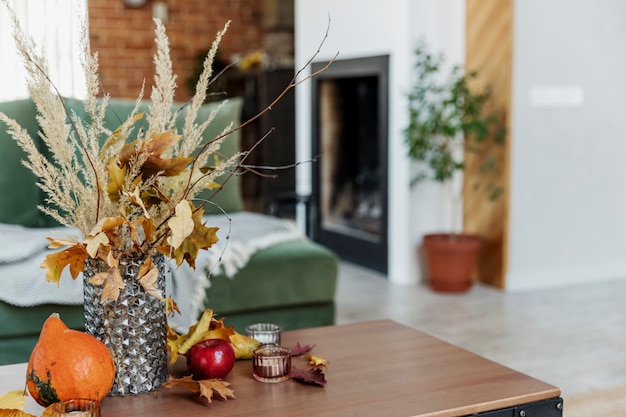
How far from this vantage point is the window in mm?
4004

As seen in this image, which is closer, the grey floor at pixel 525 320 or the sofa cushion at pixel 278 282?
the sofa cushion at pixel 278 282

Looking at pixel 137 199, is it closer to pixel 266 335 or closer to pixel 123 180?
pixel 123 180

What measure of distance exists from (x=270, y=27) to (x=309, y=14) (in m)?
2.06

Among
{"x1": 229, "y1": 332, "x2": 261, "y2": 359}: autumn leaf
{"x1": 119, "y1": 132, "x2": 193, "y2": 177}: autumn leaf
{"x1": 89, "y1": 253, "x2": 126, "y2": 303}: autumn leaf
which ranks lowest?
{"x1": 229, "y1": 332, "x2": 261, "y2": 359}: autumn leaf

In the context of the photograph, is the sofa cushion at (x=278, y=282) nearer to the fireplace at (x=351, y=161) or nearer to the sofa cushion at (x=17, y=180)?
the sofa cushion at (x=17, y=180)

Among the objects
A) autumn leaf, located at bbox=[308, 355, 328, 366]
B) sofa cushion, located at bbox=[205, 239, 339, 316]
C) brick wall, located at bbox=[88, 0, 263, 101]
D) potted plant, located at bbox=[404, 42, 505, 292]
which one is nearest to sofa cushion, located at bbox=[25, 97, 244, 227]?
sofa cushion, located at bbox=[205, 239, 339, 316]

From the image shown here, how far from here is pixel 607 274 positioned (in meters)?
4.50

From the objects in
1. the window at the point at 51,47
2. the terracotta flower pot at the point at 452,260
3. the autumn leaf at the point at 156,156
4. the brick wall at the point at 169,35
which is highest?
the brick wall at the point at 169,35

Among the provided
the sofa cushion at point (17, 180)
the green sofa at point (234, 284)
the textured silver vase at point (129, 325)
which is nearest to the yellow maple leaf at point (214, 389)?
the textured silver vase at point (129, 325)

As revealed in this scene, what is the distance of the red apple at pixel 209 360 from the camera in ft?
4.91

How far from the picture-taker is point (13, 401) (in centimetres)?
128

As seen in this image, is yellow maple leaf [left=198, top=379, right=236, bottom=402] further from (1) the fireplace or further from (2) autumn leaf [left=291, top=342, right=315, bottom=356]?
(1) the fireplace

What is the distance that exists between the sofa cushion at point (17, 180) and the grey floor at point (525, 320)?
56.1 inches

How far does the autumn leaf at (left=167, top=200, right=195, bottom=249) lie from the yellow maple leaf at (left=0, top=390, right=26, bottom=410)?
35 cm
